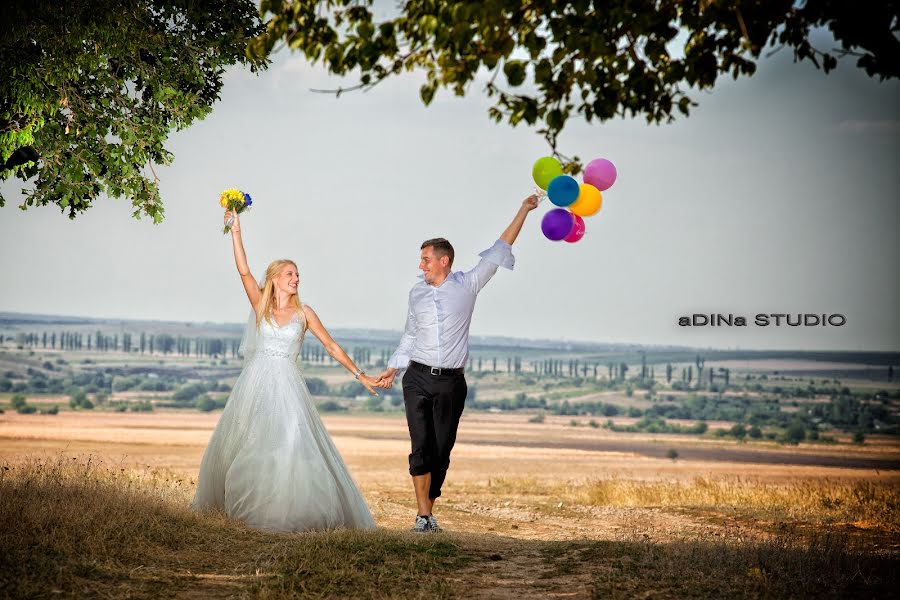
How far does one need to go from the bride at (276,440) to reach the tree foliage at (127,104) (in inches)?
178

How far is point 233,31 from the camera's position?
16922 millimetres

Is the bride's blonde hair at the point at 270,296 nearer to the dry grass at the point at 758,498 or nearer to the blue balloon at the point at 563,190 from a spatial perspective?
the blue balloon at the point at 563,190

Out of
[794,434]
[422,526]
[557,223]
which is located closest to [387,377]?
[422,526]

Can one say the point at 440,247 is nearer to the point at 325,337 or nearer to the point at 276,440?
the point at 325,337

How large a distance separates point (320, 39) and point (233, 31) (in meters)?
8.06

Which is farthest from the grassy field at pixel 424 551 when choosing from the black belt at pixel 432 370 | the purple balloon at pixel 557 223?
the purple balloon at pixel 557 223

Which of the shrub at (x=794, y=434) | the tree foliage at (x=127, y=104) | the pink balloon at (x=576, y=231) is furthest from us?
the shrub at (x=794, y=434)

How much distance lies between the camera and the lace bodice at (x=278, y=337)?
1327 cm

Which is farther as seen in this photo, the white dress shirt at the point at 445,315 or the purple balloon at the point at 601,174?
the purple balloon at the point at 601,174

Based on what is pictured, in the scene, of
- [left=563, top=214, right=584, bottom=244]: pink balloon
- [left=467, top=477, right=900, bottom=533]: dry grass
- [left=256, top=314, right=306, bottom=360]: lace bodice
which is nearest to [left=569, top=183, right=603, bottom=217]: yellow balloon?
[left=563, top=214, right=584, bottom=244]: pink balloon

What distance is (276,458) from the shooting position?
12711 mm

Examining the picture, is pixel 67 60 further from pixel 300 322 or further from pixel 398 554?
pixel 398 554

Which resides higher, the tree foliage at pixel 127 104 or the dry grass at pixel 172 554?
the tree foliage at pixel 127 104

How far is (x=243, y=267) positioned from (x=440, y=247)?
8.34ft
